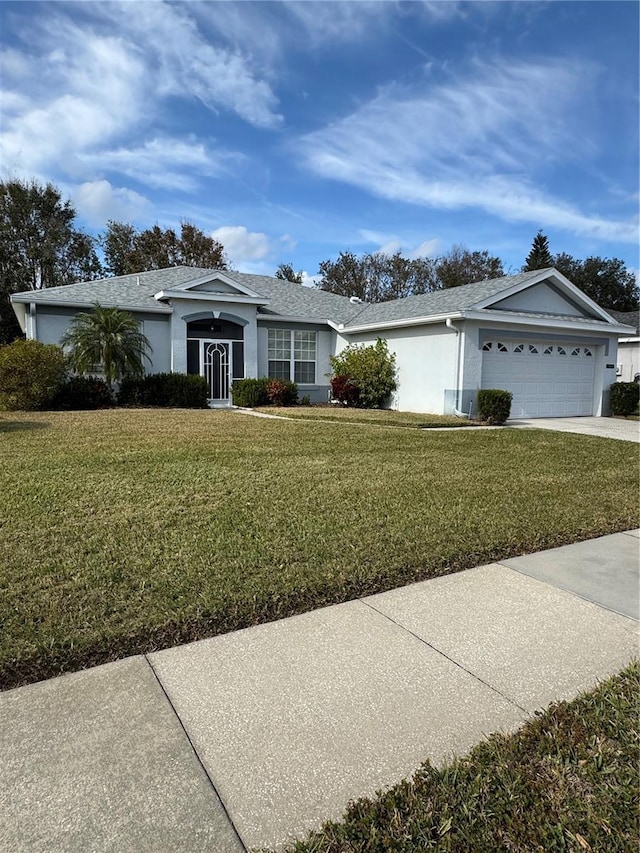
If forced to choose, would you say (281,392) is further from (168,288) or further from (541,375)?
(541,375)

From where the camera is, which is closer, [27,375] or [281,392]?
[27,375]

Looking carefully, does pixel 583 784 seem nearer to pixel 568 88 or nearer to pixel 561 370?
pixel 568 88

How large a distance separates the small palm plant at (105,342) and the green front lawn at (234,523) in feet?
19.9

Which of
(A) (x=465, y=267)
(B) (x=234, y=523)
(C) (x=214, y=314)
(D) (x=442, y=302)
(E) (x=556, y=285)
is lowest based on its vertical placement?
(B) (x=234, y=523)

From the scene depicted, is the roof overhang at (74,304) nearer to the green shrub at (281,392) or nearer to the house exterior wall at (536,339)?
the green shrub at (281,392)

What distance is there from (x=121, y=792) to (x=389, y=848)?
3.23 ft

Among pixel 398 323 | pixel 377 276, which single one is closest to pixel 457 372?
pixel 398 323

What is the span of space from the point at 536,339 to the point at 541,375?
121 cm

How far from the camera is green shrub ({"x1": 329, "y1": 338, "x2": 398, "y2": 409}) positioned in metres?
17.8

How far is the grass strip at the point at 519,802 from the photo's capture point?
173 centimetres

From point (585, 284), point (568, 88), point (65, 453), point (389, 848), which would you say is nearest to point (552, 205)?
point (568, 88)

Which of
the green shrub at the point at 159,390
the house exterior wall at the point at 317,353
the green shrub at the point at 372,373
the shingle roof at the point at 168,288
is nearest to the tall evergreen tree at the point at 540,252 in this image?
the shingle roof at the point at 168,288

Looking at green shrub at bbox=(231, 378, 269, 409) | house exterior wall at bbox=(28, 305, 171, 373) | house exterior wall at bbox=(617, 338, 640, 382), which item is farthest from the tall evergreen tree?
house exterior wall at bbox=(28, 305, 171, 373)

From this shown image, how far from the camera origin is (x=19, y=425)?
427 inches
